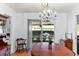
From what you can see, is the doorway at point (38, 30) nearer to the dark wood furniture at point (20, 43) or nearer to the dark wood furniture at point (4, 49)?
the dark wood furniture at point (20, 43)

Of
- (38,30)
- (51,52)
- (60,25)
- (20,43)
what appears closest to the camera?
(51,52)

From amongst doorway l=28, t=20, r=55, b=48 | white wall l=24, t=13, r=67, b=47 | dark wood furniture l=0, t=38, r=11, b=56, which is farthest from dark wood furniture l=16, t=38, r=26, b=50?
dark wood furniture l=0, t=38, r=11, b=56

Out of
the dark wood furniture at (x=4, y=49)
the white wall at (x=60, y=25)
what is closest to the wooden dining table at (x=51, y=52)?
the dark wood furniture at (x=4, y=49)

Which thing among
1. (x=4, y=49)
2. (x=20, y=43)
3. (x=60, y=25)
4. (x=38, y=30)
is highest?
(x=60, y=25)

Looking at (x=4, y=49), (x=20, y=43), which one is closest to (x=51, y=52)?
(x=4, y=49)

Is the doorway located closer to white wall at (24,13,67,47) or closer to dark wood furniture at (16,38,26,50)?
white wall at (24,13,67,47)

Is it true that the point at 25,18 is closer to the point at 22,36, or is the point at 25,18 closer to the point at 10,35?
the point at 22,36

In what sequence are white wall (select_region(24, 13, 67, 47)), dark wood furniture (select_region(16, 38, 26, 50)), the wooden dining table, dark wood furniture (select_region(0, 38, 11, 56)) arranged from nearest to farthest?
the wooden dining table < dark wood furniture (select_region(0, 38, 11, 56)) < dark wood furniture (select_region(16, 38, 26, 50)) < white wall (select_region(24, 13, 67, 47))

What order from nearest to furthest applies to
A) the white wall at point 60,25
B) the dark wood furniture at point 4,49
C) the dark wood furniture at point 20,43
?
the dark wood furniture at point 4,49 → the dark wood furniture at point 20,43 → the white wall at point 60,25

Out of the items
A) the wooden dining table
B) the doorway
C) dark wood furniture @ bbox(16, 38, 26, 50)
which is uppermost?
the doorway

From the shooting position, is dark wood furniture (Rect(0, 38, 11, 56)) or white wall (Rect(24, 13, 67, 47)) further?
white wall (Rect(24, 13, 67, 47))

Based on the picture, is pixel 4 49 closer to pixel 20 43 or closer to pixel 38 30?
pixel 20 43

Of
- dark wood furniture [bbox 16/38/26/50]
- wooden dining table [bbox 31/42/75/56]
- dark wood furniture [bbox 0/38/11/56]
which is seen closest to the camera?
wooden dining table [bbox 31/42/75/56]

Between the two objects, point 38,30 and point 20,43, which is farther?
point 38,30
